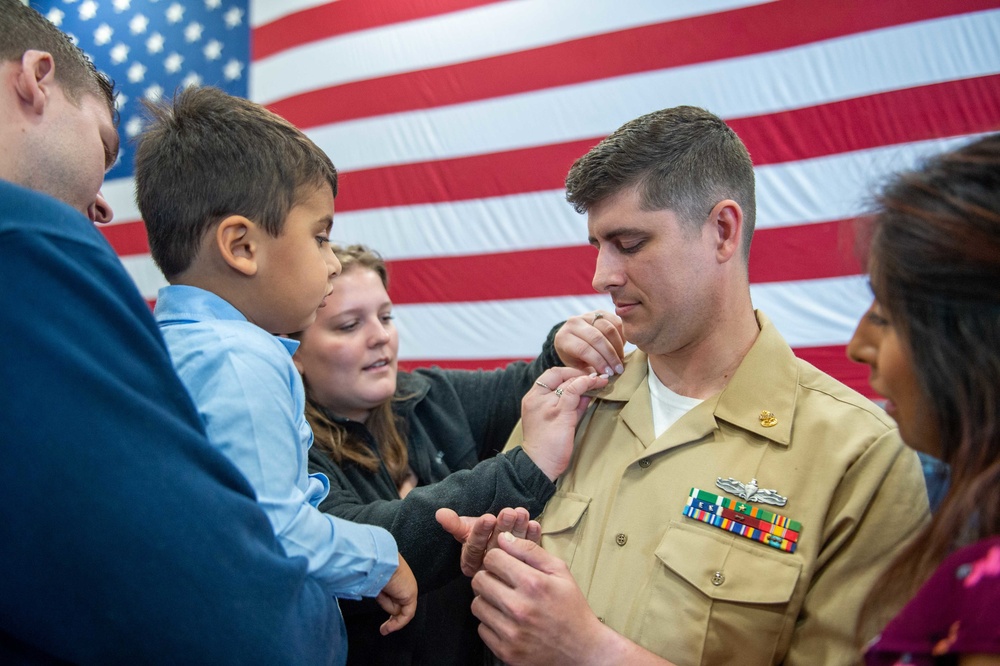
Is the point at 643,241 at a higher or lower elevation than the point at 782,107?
lower

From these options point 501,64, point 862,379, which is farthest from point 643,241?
point 501,64

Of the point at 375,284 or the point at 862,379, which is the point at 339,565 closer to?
the point at 375,284

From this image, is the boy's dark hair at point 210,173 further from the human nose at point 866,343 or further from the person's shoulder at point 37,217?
the human nose at point 866,343

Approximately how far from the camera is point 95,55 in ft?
14.9

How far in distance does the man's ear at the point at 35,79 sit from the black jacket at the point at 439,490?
90 cm

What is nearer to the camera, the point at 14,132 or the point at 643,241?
the point at 14,132

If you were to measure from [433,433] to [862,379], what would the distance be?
1.62 m

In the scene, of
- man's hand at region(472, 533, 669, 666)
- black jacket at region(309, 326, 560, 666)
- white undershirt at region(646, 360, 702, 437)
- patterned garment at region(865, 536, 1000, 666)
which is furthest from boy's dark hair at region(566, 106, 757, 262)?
patterned garment at region(865, 536, 1000, 666)

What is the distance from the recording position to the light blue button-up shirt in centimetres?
96

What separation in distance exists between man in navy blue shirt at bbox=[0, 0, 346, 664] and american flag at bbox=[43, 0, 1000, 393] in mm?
1896

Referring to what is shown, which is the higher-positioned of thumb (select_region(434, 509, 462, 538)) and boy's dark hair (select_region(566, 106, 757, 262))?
boy's dark hair (select_region(566, 106, 757, 262))

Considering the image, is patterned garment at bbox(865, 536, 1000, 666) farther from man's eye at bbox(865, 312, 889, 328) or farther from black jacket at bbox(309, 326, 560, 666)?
black jacket at bbox(309, 326, 560, 666)

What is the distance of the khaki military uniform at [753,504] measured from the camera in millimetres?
1231

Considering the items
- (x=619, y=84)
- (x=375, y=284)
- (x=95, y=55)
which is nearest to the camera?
(x=375, y=284)
